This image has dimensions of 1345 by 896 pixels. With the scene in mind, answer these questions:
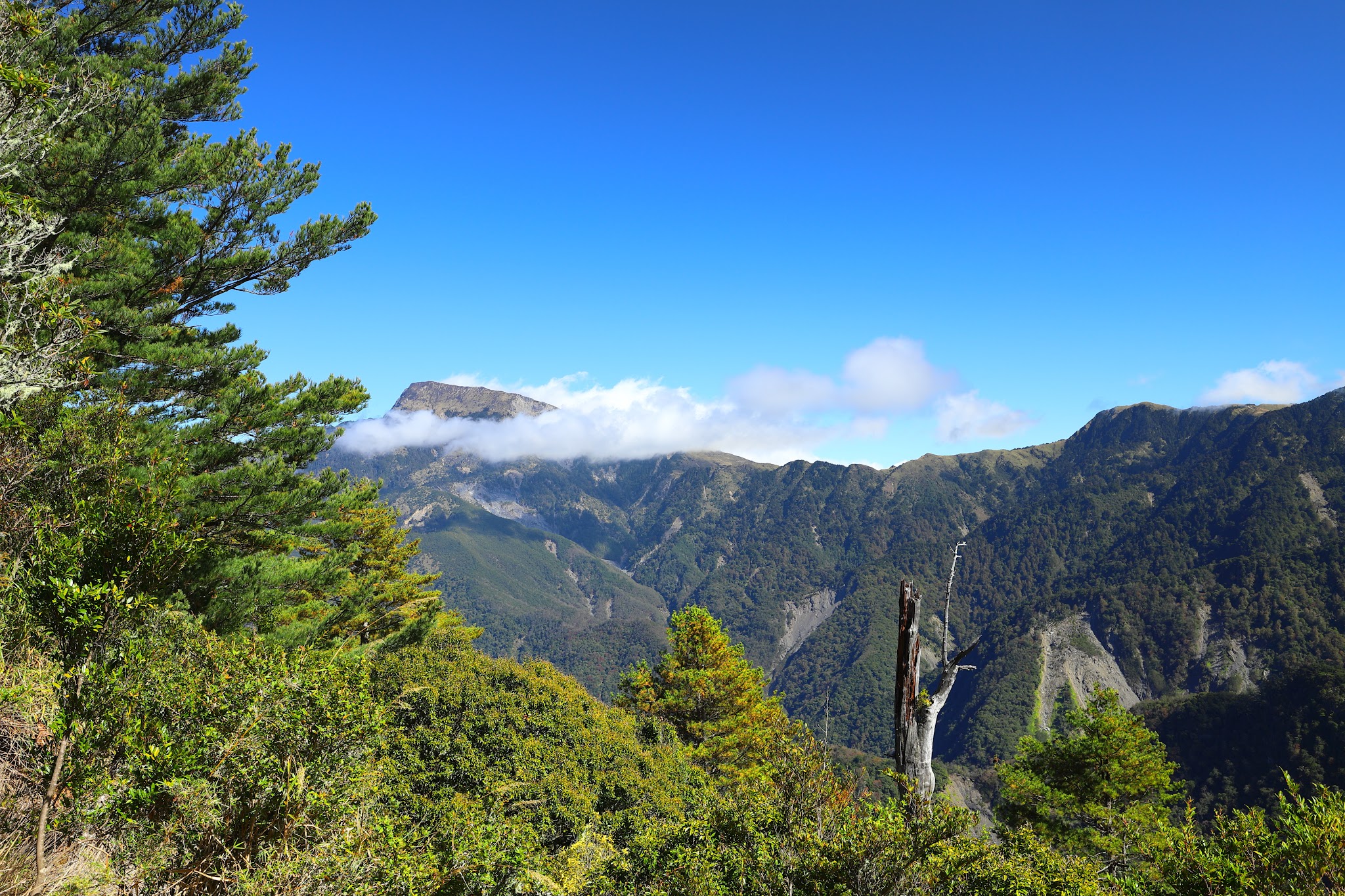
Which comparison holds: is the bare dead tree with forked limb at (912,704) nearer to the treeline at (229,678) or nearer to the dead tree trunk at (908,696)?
the dead tree trunk at (908,696)

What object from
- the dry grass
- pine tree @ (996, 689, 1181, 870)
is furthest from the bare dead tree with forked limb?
pine tree @ (996, 689, 1181, 870)

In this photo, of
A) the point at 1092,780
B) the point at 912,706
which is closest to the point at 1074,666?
the point at 1092,780

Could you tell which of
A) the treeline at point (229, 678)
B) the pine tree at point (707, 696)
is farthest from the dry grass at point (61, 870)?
the pine tree at point (707, 696)

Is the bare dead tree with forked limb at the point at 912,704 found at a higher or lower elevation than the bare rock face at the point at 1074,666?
higher

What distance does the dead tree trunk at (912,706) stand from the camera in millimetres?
9109

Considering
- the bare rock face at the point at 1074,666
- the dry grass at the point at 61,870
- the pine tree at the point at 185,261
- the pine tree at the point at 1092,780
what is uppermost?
the pine tree at the point at 185,261

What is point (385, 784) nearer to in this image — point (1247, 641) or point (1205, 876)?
point (1205, 876)

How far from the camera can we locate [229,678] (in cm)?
620

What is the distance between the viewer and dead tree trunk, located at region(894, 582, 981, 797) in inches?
359

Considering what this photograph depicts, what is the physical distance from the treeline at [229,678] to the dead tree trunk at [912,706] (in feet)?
3.81

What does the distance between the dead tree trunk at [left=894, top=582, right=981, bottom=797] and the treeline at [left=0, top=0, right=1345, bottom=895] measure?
1162 millimetres

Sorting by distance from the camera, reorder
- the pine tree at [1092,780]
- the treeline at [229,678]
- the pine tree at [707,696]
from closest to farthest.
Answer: the treeline at [229,678], the pine tree at [1092,780], the pine tree at [707,696]

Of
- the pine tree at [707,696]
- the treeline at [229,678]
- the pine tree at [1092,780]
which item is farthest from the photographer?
the pine tree at [707,696]

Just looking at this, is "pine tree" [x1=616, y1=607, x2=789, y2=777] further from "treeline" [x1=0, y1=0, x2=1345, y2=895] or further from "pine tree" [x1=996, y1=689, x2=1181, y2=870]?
"treeline" [x1=0, y1=0, x2=1345, y2=895]
